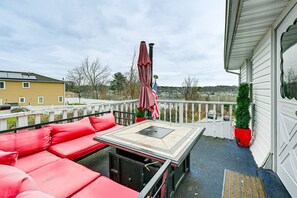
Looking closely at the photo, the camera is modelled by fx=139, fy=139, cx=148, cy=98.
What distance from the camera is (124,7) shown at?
454 centimetres

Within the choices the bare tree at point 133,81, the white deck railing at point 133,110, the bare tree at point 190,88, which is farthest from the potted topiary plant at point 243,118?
the bare tree at point 190,88

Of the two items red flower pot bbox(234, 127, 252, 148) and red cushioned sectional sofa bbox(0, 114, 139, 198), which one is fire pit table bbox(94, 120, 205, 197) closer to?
red cushioned sectional sofa bbox(0, 114, 139, 198)

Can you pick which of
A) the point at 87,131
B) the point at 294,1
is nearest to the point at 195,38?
the point at 294,1

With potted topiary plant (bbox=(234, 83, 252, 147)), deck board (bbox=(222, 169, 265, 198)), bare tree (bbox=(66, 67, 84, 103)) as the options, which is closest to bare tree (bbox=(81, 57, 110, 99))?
bare tree (bbox=(66, 67, 84, 103))

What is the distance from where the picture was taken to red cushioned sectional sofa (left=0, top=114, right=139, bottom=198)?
927mm

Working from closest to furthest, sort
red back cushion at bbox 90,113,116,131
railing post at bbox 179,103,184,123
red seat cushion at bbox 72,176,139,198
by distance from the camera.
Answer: red seat cushion at bbox 72,176,139,198 → red back cushion at bbox 90,113,116,131 → railing post at bbox 179,103,184,123

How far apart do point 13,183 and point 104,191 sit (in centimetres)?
67

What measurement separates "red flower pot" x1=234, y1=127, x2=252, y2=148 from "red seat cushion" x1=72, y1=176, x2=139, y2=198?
10.1 feet

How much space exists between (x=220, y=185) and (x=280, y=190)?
699 mm

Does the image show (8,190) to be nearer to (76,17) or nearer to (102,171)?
(102,171)

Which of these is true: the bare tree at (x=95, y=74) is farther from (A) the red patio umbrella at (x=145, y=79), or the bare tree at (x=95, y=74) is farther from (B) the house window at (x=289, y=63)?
(B) the house window at (x=289, y=63)

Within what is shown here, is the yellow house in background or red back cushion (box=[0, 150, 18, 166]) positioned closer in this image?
red back cushion (box=[0, 150, 18, 166])

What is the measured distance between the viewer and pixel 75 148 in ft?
7.12

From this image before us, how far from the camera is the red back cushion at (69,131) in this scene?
2.32m
